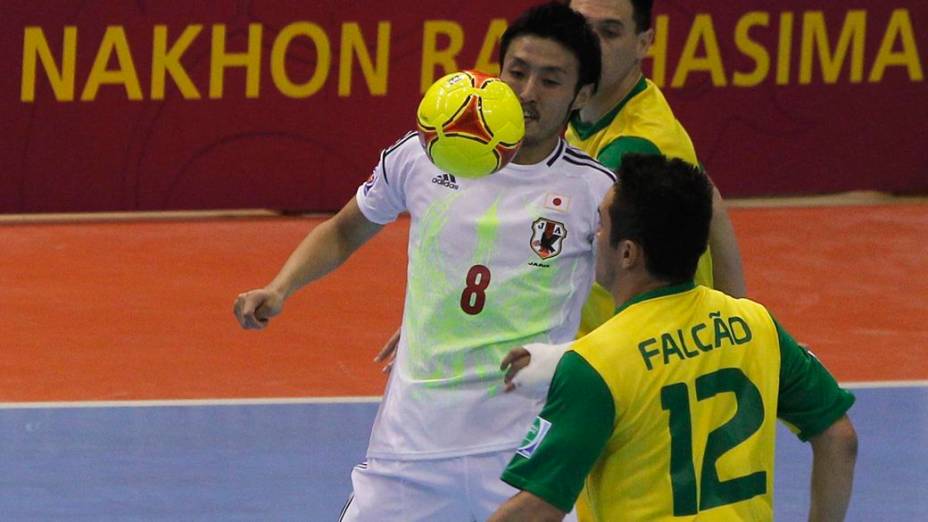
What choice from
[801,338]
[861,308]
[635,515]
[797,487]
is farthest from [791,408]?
[861,308]

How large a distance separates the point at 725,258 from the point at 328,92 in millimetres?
7785

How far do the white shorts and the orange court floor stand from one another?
14.6ft

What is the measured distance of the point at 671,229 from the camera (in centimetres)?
397

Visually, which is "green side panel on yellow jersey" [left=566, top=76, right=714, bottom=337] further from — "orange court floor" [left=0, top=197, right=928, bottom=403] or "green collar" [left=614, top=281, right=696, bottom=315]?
"orange court floor" [left=0, top=197, right=928, bottom=403]

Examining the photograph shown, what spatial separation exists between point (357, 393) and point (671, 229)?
561cm

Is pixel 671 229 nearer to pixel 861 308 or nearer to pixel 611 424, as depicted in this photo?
pixel 611 424

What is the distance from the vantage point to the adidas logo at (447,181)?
5.04 meters

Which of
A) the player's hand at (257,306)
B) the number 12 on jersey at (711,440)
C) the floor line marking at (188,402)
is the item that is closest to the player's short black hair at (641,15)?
the player's hand at (257,306)

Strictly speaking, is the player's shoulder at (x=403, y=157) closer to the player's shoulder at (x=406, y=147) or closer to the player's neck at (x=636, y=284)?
the player's shoulder at (x=406, y=147)

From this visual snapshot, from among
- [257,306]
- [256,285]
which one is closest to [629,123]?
[257,306]

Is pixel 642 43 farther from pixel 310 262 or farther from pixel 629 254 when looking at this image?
pixel 629 254

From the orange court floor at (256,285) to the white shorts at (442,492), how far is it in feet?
14.6

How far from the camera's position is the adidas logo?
16.5ft

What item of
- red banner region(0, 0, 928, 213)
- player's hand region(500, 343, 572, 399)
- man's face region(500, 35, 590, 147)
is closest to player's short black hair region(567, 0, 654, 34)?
man's face region(500, 35, 590, 147)
